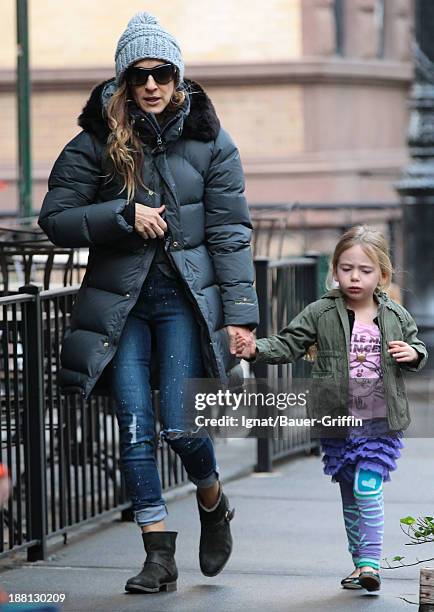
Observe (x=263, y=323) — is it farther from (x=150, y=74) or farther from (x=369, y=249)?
(x=150, y=74)

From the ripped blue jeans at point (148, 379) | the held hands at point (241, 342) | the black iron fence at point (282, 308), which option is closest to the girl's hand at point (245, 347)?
the held hands at point (241, 342)

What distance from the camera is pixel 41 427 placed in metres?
6.62

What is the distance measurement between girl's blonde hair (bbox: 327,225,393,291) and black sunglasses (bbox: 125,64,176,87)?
0.89m

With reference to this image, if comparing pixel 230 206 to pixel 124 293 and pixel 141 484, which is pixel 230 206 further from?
pixel 141 484

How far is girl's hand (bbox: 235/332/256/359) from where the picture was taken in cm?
585

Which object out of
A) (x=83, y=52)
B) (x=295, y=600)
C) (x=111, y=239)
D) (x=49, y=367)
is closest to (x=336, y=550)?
(x=295, y=600)

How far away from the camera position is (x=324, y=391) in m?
5.84

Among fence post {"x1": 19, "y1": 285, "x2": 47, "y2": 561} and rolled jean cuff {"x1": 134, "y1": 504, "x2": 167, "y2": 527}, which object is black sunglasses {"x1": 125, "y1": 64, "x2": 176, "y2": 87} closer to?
fence post {"x1": 19, "y1": 285, "x2": 47, "y2": 561}

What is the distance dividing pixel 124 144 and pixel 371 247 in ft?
3.23

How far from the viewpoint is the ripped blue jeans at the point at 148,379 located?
5.90 meters

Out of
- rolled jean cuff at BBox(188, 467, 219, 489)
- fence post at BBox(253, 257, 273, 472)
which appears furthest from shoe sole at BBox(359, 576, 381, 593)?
fence post at BBox(253, 257, 273, 472)

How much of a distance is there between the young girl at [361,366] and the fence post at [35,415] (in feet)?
3.62

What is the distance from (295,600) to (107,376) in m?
1.09

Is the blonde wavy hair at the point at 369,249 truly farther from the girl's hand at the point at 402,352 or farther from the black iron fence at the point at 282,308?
the black iron fence at the point at 282,308
